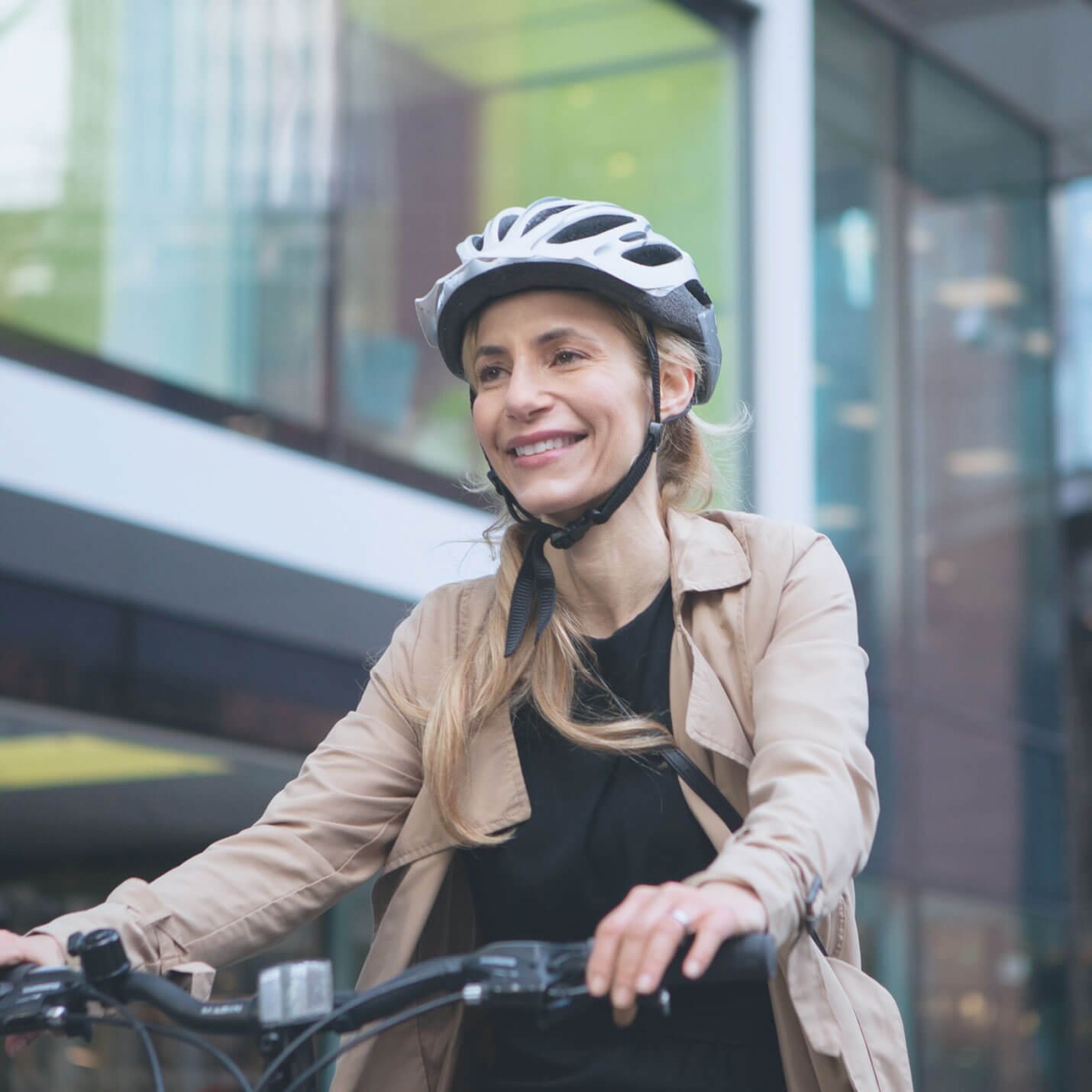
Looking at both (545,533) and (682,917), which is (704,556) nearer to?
(545,533)

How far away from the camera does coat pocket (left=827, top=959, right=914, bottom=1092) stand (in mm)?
2533

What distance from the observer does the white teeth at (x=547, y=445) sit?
9.20 feet

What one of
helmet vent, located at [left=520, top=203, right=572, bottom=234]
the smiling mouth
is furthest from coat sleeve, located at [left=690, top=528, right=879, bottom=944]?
helmet vent, located at [left=520, top=203, right=572, bottom=234]

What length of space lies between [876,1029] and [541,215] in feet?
4.47

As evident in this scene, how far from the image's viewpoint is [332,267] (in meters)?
8.72

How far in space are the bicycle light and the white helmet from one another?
Result: 1.19 meters

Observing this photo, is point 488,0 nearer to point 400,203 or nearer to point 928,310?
point 400,203

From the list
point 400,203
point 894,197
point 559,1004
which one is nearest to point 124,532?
point 400,203

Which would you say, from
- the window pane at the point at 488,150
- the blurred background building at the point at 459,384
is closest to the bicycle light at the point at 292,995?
the blurred background building at the point at 459,384

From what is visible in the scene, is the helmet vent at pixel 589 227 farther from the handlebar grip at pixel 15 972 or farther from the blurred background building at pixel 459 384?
the handlebar grip at pixel 15 972

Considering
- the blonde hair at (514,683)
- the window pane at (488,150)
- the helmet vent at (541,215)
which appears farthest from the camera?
the window pane at (488,150)

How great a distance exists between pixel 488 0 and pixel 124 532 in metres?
4.00

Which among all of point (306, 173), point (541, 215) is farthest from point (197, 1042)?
point (306, 173)

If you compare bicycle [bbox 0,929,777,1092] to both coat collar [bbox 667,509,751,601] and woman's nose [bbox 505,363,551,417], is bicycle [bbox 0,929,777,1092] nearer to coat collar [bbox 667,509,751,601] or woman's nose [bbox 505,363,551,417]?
coat collar [bbox 667,509,751,601]
